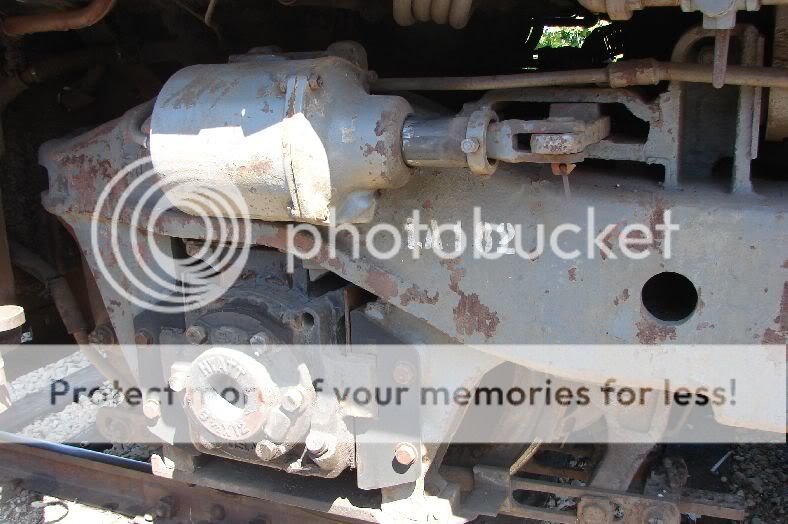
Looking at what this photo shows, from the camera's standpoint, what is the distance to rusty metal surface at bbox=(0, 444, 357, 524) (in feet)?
8.45

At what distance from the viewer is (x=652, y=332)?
161 cm

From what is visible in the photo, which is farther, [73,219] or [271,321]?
[73,219]

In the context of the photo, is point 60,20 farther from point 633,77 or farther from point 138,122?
point 633,77

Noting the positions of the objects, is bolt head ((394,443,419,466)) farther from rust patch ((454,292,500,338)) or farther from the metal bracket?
the metal bracket

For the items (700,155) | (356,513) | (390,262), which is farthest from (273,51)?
(356,513)

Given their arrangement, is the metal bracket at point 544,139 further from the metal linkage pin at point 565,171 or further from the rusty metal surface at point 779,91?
the rusty metal surface at point 779,91

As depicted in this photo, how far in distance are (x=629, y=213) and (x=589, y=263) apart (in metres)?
0.14

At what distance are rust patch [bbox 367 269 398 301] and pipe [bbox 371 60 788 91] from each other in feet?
1.59

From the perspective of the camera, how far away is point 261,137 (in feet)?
5.26

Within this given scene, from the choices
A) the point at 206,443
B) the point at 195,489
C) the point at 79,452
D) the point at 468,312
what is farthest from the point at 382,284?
the point at 79,452

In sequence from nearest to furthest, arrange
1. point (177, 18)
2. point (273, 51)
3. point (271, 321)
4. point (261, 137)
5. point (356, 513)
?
point (261, 137)
point (273, 51)
point (271, 321)
point (356, 513)
point (177, 18)

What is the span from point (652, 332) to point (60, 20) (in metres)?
1.69

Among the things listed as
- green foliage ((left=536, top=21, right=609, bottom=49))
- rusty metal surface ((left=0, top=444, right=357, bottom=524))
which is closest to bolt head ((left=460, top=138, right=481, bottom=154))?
rusty metal surface ((left=0, top=444, right=357, bottom=524))

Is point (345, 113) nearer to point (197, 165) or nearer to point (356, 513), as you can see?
point (197, 165)
